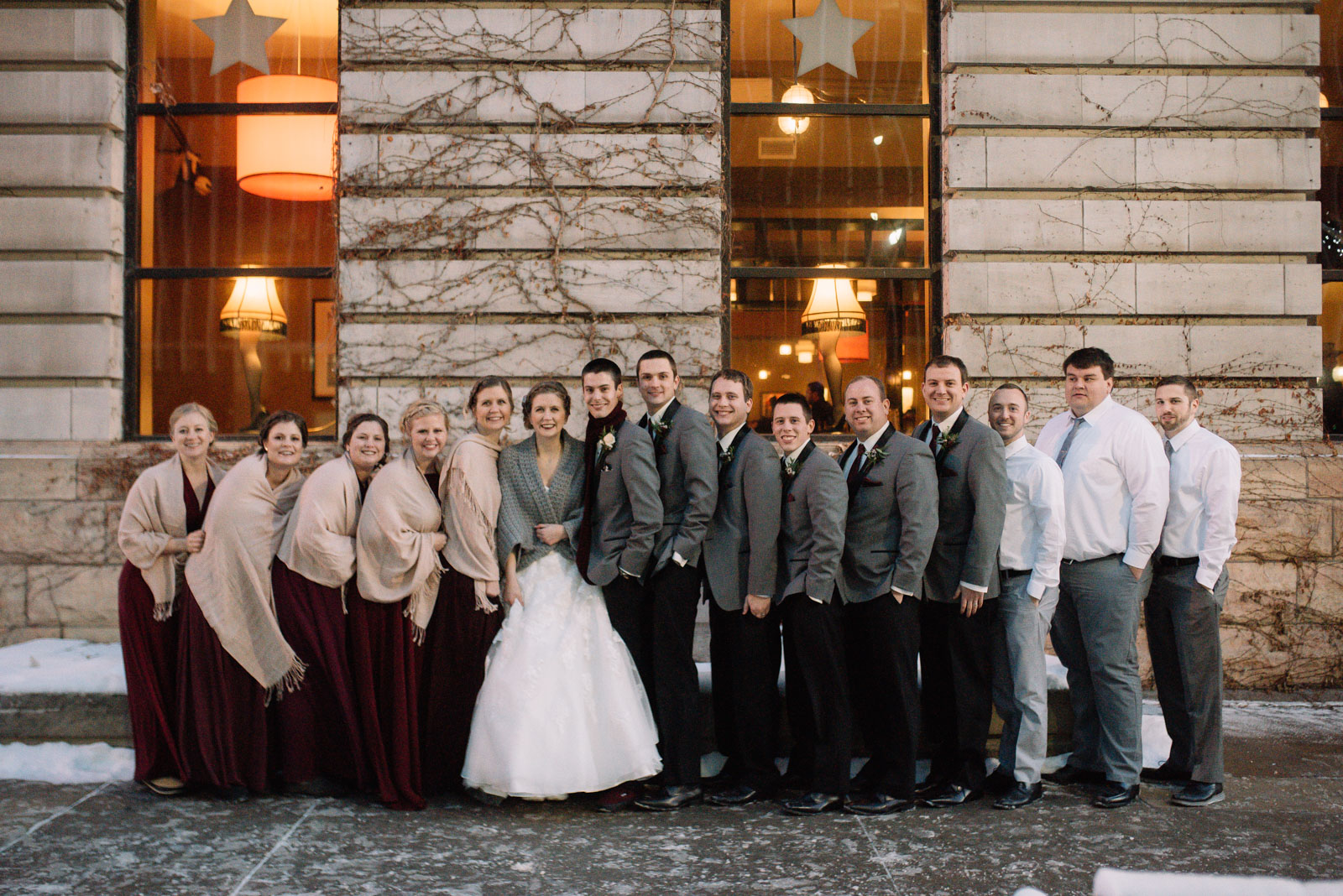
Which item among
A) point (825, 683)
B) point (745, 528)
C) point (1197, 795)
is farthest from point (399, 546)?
point (1197, 795)

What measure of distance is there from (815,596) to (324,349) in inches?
194

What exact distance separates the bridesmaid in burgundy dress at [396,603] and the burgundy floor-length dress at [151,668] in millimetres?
951

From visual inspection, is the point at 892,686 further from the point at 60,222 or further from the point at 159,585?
the point at 60,222

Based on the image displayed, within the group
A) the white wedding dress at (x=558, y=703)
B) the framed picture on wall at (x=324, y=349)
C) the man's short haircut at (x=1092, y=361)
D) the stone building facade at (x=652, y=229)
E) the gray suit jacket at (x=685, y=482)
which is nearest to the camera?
the white wedding dress at (x=558, y=703)

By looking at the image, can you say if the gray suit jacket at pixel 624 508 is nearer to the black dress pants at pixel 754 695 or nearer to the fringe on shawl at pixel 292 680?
the black dress pants at pixel 754 695

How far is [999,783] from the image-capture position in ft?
17.0

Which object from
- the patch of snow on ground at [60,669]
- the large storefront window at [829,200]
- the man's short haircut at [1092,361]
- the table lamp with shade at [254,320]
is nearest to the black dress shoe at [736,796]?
the man's short haircut at [1092,361]

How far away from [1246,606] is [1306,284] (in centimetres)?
253

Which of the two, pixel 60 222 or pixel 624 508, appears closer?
pixel 624 508

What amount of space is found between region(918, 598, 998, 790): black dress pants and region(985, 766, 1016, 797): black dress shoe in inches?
3.2

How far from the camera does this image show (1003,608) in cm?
530

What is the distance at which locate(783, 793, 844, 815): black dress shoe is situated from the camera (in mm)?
4898

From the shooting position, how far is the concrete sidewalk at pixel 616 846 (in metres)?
4.05

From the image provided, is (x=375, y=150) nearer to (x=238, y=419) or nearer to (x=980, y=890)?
(x=238, y=419)
